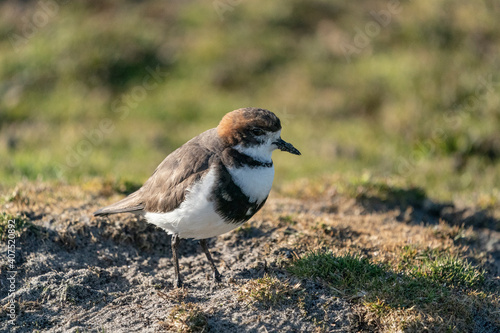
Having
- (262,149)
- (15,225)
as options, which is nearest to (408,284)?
(262,149)

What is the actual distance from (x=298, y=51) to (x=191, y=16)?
9.39 ft

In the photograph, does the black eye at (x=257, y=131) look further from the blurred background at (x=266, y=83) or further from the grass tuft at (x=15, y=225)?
the blurred background at (x=266, y=83)

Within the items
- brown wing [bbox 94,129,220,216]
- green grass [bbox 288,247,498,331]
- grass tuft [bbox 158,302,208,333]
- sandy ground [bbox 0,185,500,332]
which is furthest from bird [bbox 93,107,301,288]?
green grass [bbox 288,247,498,331]

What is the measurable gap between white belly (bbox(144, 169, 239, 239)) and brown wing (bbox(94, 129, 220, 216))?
8 cm

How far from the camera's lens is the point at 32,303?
186 inches

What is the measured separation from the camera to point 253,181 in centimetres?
466

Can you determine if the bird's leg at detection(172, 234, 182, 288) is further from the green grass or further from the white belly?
the green grass

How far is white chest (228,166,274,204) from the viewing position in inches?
183

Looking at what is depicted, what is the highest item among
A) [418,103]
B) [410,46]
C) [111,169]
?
[410,46]

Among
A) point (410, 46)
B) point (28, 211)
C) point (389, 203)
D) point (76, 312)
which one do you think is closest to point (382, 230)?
point (389, 203)

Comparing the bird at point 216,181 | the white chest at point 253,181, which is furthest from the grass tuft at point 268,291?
the white chest at point 253,181

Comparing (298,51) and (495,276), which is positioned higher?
(298,51)

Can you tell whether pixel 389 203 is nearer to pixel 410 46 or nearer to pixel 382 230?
pixel 382 230

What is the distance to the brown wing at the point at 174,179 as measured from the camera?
4801mm
